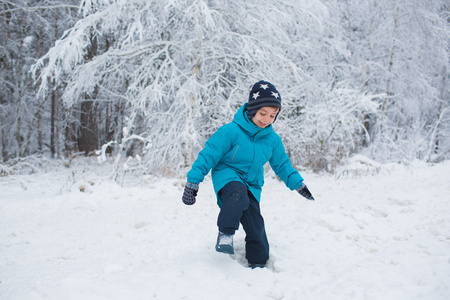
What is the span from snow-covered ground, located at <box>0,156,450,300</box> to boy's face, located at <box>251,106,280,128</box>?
106cm

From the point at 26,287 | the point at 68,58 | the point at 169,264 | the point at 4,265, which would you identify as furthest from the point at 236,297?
the point at 68,58

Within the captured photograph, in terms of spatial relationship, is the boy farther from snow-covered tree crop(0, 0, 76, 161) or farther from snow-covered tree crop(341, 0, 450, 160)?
snow-covered tree crop(0, 0, 76, 161)

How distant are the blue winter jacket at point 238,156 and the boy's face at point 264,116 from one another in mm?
41

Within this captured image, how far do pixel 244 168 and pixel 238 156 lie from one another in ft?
0.38

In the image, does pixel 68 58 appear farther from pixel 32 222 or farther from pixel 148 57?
pixel 32 222

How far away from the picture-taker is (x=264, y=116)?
213cm

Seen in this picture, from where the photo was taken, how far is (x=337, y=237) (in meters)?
2.55

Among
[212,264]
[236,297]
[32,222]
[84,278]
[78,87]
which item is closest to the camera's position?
[236,297]

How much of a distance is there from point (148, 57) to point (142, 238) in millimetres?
4823

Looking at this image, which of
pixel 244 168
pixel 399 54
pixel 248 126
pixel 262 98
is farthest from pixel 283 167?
pixel 399 54

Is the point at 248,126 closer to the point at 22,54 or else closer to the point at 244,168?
the point at 244,168

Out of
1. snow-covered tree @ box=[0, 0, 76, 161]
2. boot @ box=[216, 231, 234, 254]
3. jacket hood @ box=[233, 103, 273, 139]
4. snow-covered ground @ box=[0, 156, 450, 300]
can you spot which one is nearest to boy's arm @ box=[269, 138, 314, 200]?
jacket hood @ box=[233, 103, 273, 139]

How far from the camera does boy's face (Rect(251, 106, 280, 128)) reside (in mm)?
2112

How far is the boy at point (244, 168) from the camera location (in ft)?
6.50
